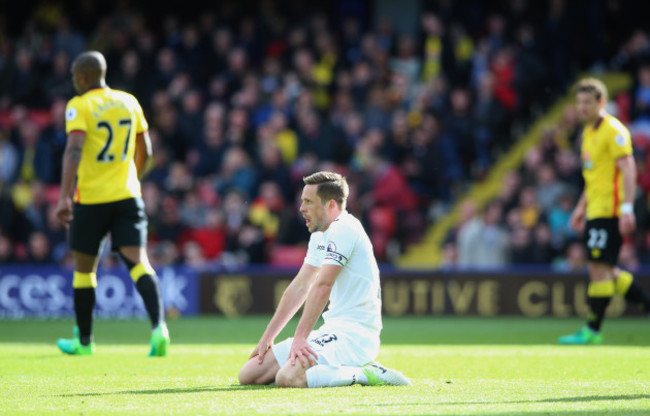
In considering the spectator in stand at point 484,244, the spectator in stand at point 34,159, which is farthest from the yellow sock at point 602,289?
the spectator in stand at point 34,159

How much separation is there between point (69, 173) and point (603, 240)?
5.16 metres

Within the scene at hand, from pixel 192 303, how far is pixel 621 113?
7.26 m

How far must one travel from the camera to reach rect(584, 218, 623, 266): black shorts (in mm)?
10836

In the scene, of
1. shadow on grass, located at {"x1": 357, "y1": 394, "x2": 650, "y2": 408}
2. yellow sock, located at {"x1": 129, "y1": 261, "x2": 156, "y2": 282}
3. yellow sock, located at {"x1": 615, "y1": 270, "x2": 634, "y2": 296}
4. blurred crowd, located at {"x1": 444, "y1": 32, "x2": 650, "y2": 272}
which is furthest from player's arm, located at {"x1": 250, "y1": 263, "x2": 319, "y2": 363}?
blurred crowd, located at {"x1": 444, "y1": 32, "x2": 650, "y2": 272}

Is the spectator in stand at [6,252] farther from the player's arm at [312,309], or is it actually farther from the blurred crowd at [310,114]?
the player's arm at [312,309]

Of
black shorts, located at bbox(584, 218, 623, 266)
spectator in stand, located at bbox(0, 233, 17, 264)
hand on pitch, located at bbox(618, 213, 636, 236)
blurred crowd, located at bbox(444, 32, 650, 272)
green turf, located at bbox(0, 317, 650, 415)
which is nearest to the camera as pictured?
green turf, located at bbox(0, 317, 650, 415)

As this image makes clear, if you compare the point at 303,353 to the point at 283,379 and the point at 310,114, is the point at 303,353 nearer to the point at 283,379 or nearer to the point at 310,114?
the point at 283,379

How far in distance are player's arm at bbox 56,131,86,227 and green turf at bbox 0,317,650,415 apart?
3.78 feet

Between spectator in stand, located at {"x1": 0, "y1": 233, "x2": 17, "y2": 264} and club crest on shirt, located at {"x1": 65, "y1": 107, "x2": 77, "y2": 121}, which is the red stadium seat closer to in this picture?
spectator in stand, located at {"x1": 0, "y1": 233, "x2": 17, "y2": 264}

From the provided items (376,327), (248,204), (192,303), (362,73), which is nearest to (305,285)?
(376,327)

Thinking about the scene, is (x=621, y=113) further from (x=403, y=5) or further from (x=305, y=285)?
(x=305, y=285)

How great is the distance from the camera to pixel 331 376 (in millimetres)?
6750

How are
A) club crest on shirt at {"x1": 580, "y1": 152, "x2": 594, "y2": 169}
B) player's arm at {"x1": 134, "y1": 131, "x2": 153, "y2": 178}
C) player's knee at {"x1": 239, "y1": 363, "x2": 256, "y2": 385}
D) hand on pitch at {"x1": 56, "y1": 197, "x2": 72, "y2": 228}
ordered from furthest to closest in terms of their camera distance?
1. club crest on shirt at {"x1": 580, "y1": 152, "x2": 594, "y2": 169}
2. player's arm at {"x1": 134, "y1": 131, "x2": 153, "y2": 178}
3. hand on pitch at {"x1": 56, "y1": 197, "x2": 72, "y2": 228}
4. player's knee at {"x1": 239, "y1": 363, "x2": 256, "y2": 385}

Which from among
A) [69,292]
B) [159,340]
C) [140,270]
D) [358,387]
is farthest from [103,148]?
[69,292]
